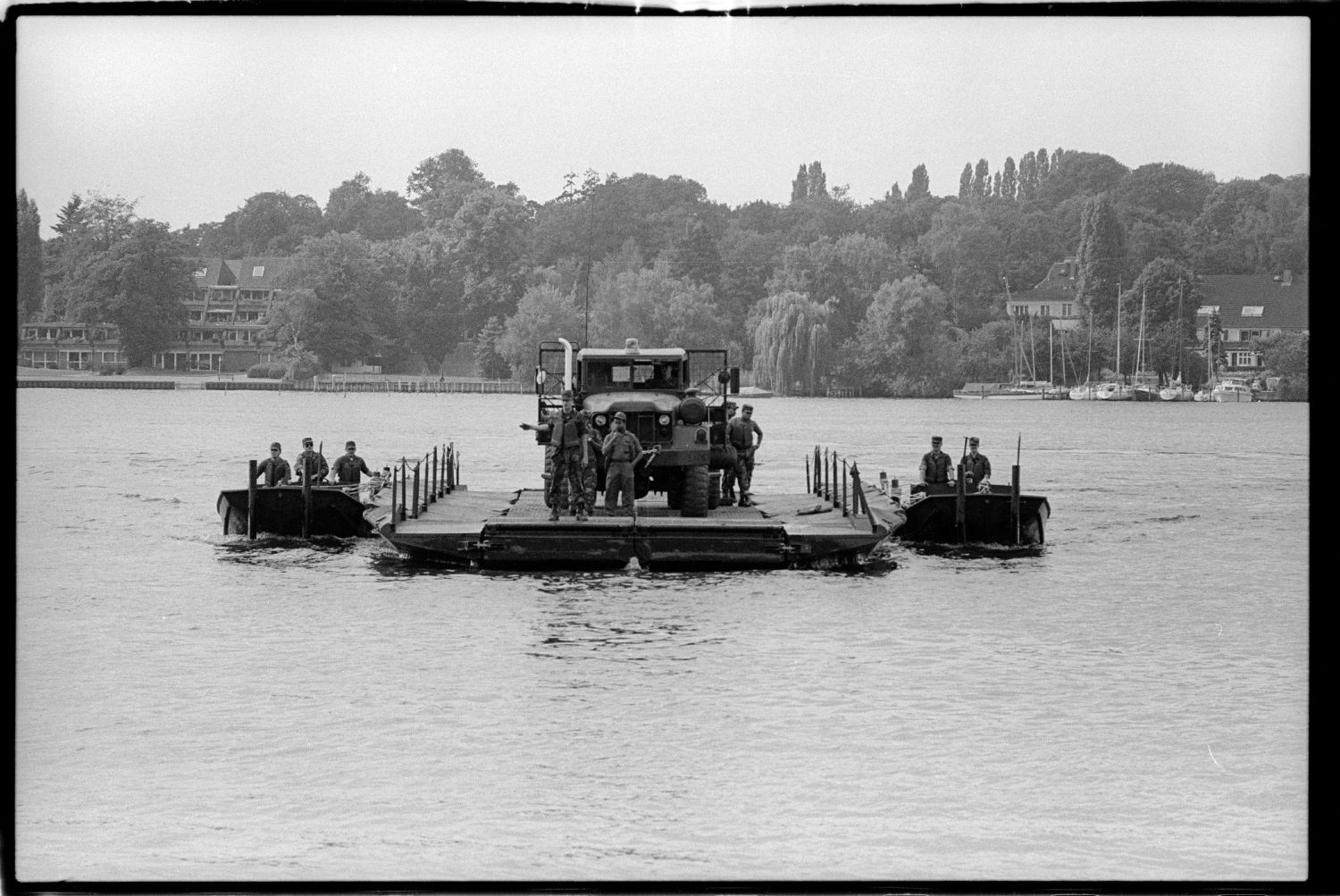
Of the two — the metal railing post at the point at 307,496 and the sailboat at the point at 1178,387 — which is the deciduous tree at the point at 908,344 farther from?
the metal railing post at the point at 307,496

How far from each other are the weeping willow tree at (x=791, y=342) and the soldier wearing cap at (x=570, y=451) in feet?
257

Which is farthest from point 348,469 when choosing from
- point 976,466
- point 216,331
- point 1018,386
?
point 216,331

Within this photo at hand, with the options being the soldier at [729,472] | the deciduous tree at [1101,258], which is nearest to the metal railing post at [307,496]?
the soldier at [729,472]

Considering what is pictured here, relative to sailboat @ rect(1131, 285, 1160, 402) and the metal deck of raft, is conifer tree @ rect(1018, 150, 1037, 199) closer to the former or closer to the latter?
sailboat @ rect(1131, 285, 1160, 402)

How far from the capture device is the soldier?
97.9ft

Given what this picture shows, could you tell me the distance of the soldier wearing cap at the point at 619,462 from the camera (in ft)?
86.0

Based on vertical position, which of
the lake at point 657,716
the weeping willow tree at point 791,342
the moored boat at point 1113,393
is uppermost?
the weeping willow tree at point 791,342

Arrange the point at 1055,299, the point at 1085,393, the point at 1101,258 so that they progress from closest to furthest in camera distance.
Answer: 1. the point at 1101,258
2. the point at 1085,393
3. the point at 1055,299

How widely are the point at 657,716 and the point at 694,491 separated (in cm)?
960

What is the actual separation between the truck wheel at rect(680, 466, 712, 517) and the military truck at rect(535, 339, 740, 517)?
0.01 metres

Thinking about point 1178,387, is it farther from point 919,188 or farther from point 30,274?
point 30,274

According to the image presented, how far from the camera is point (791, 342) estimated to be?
10612 centimetres

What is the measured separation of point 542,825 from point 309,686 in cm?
688

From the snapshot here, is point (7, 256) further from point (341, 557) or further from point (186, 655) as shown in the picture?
point (341, 557)
